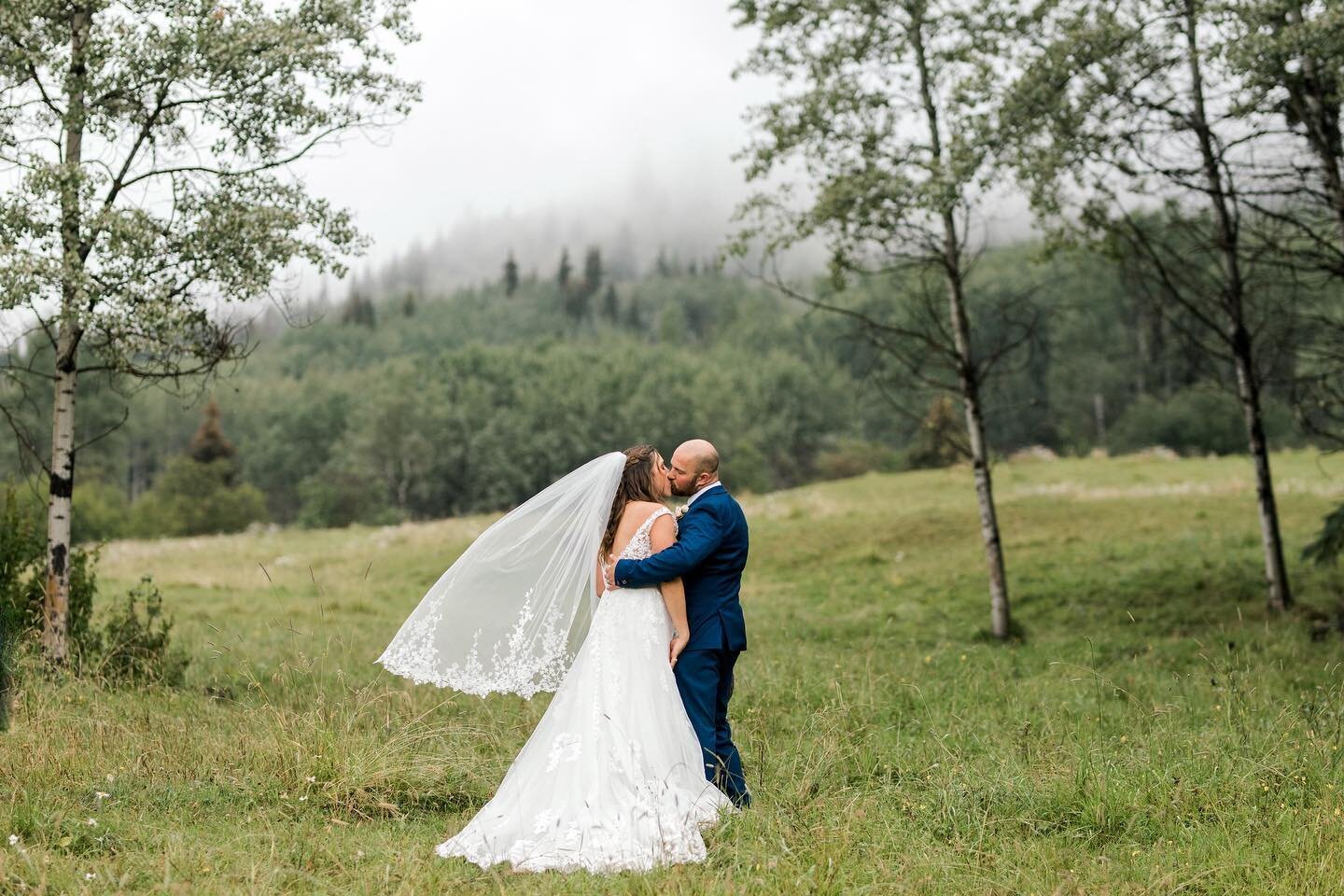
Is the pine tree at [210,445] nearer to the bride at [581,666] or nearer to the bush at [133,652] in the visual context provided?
the bush at [133,652]

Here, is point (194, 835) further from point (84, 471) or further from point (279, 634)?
point (84, 471)

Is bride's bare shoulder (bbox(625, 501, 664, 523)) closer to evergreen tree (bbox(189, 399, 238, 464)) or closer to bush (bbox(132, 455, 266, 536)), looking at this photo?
bush (bbox(132, 455, 266, 536))

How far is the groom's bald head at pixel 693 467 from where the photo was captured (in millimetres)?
6699

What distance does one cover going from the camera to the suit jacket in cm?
650

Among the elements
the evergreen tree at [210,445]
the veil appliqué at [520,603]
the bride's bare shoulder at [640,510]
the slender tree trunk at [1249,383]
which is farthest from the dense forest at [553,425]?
the bride's bare shoulder at [640,510]

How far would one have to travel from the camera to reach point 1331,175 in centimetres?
1288

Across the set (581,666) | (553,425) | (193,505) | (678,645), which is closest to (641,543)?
(678,645)

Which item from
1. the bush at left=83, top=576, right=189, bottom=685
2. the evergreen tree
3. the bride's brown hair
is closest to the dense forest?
the evergreen tree

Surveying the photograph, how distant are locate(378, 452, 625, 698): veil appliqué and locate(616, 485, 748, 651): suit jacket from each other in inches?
24.7

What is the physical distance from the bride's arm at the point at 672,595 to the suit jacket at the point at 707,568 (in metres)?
0.06

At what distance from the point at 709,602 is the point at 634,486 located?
880 millimetres

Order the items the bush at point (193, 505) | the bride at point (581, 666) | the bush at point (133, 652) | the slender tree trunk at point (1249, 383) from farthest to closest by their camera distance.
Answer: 1. the bush at point (193, 505)
2. the slender tree trunk at point (1249, 383)
3. the bush at point (133, 652)
4. the bride at point (581, 666)

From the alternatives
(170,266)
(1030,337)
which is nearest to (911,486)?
(1030,337)

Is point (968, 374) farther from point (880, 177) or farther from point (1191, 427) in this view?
point (1191, 427)
